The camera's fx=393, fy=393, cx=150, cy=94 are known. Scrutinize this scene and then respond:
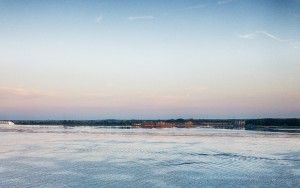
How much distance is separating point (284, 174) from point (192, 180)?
4.77 m

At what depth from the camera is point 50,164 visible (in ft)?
67.5

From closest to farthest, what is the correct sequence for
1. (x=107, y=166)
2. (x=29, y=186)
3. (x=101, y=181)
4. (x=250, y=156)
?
(x=29, y=186) → (x=101, y=181) → (x=107, y=166) → (x=250, y=156)

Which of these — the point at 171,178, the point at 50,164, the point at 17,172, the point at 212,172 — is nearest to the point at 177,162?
the point at 212,172

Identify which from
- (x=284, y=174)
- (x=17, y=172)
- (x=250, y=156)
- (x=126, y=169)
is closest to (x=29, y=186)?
(x=17, y=172)

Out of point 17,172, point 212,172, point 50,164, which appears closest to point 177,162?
point 212,172

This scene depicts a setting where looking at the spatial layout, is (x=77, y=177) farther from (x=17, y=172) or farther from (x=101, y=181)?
(x=17, y=172)

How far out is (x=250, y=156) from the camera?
25.6m

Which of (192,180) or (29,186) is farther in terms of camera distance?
(192,180)

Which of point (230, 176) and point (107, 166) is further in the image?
point (107, 166)

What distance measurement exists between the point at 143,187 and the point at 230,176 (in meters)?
4.66

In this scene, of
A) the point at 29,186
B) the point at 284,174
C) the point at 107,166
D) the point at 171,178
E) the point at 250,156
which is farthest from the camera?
the point at 250,156

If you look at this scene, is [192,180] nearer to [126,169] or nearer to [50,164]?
[126,169]

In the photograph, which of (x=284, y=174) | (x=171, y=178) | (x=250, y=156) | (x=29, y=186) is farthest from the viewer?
(x=250, y=156)

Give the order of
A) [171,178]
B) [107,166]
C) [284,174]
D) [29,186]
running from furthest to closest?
[107,166], [284,174], [171,178], [29,186]
